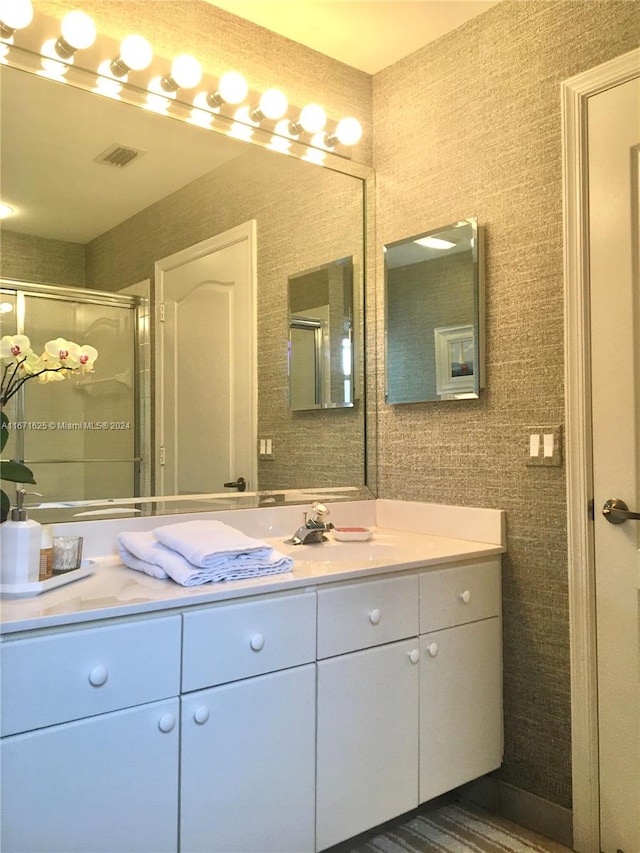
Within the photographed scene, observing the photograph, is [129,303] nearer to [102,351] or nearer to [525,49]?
[102,351]

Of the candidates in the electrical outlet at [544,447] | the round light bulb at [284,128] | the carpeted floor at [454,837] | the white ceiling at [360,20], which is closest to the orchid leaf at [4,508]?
the carpeted floor at [454,837]

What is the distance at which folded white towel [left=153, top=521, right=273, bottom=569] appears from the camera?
1474mm

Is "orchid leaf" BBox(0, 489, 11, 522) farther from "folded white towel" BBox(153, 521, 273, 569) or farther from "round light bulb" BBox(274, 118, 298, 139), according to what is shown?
"round light bulb" BBox(274, 118, 298, 139)

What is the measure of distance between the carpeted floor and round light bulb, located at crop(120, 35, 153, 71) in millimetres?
2139

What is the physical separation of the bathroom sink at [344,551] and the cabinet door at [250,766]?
393mm

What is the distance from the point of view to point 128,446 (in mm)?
1857

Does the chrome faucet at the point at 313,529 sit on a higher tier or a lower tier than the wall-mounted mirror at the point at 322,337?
lower

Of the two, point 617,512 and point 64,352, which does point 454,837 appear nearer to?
point 617,512

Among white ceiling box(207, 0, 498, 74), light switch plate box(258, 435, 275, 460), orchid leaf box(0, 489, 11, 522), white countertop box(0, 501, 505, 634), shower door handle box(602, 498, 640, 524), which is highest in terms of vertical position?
white ceiling box(207, 0, 498, 74)

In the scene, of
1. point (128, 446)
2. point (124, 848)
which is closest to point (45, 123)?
point (128, 446)

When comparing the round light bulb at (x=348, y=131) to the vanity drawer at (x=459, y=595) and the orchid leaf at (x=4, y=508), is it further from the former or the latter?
the orchid leaf at (x=4, y=508)

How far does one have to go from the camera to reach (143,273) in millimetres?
1912

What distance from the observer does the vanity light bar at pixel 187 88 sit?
5.70 ft

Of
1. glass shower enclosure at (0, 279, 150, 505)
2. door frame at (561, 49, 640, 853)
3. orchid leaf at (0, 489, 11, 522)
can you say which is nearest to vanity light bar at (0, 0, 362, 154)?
glass shower enclosure at (0, 279, 150, 505)
